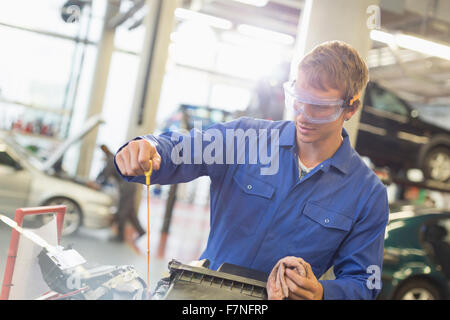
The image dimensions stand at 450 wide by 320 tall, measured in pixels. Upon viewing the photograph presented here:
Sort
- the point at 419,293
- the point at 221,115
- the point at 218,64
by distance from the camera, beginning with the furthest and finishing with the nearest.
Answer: the point at 419,293, the point at 221,115, the point at 218,64

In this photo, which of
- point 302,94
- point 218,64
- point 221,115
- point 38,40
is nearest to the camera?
point 302,94

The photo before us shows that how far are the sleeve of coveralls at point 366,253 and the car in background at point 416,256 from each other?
2.28m

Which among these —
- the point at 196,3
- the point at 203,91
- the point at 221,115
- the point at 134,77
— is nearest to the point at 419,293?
the point at 221,115

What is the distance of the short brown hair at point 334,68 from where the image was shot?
1.16 meters

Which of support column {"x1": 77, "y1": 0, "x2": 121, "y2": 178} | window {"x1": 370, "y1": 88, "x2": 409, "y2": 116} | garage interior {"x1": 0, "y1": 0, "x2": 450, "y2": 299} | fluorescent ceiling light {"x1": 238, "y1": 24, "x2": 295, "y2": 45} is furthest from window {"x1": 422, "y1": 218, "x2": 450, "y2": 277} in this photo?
support column {"x1": 77, "y1": 0, "x2": 121, "y2": 178}

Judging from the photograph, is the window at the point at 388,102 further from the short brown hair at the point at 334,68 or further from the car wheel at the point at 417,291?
the short brown hair at the point at 334,68

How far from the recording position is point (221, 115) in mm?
1980

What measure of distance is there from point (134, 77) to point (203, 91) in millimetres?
314

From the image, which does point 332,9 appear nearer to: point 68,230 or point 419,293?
point 68,230

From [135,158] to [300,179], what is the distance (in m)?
0.51

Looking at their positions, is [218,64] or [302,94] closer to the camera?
[302,94]

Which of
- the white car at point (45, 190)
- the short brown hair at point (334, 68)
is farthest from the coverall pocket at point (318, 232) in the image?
the white car at point (45, 190)

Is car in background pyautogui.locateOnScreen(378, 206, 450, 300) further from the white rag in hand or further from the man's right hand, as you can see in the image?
the man's right hand

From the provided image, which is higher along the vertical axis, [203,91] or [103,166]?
[203,91]
